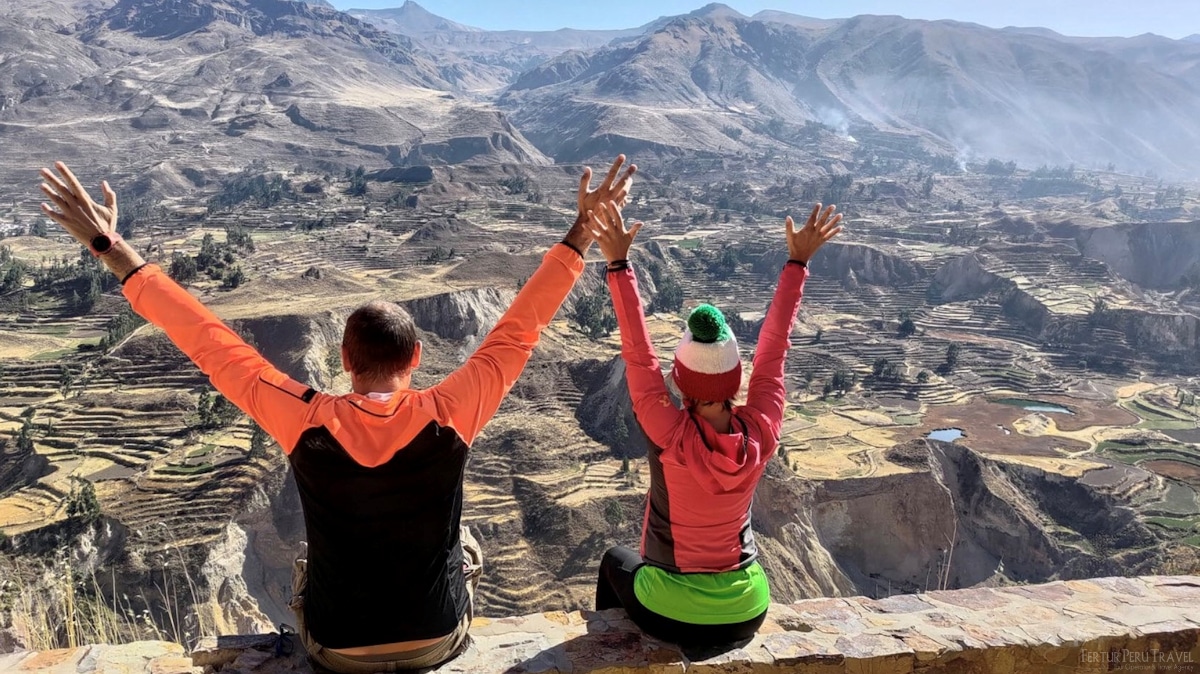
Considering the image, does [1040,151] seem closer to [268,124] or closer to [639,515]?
[268,124]

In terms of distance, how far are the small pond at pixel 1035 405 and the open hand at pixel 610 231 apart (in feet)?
160

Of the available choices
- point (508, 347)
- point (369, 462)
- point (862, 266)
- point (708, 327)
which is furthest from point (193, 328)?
point (862, 266)

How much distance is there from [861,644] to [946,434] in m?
40.3

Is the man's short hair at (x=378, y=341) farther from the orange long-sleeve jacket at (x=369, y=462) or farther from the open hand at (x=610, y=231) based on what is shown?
the open hand at (x=610, y=231)

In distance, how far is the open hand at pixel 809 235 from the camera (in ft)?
13.3

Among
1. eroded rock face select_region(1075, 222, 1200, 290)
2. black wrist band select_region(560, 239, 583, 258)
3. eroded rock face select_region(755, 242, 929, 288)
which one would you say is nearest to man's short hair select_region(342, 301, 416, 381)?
black wrist band select_region(560, 239, 583, 258)

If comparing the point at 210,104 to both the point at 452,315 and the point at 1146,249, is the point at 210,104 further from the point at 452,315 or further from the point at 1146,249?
the point at 1146,249

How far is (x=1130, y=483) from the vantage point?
34.6m

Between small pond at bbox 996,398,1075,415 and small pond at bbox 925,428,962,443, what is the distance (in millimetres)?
7484

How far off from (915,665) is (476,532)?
18.6 metres

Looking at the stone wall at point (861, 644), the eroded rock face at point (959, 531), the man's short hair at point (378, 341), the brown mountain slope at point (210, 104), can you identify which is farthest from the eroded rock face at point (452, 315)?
the brown mountain slope at point (210, 104)

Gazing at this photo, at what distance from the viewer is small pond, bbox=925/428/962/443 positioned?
40.0 meters

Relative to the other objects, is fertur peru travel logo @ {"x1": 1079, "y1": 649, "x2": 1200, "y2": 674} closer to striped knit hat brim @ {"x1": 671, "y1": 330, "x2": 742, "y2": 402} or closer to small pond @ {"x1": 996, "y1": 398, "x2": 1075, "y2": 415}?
striped knit hat brim @ {"x1": 671, "y1": 330, "x2": 742, "y2": 402}

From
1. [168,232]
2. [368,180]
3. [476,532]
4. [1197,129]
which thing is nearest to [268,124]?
[368,180]
